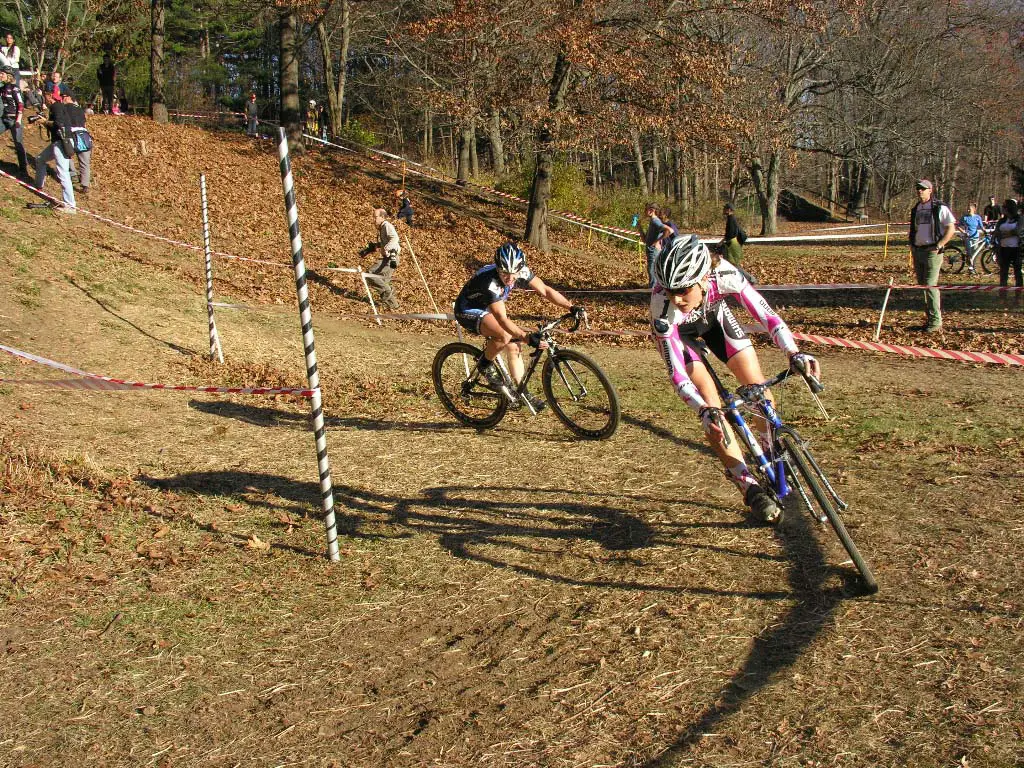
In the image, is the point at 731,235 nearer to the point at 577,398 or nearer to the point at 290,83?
the point at 577,398

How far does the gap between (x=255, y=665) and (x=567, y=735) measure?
1.94 m

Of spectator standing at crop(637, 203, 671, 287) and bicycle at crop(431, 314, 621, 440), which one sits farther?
spectator standing at crop(637, 203, 671, 287)

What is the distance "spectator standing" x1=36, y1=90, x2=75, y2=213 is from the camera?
663 inches

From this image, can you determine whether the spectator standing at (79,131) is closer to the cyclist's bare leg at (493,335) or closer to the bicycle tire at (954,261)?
the cyclist's bare leg at (493,335)

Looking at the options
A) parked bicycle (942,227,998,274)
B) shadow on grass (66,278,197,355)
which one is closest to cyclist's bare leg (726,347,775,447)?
shadow on grass (66,278,197,355)

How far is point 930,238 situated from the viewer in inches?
520

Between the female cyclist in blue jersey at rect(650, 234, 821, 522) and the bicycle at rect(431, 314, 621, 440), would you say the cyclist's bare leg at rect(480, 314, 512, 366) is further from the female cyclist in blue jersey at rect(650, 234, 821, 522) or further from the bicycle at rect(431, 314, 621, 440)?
the female cyclist in blue jersey at rect(650, 234, 821, 522)

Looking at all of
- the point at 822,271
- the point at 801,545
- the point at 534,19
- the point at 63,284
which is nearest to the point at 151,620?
the point at 801,545

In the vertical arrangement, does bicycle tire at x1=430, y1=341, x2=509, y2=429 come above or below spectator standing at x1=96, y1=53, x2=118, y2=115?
below

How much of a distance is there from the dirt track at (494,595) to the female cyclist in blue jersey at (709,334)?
714mm

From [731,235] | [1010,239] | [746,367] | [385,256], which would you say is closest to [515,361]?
[746,367]

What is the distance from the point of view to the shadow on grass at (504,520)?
602 centimetres

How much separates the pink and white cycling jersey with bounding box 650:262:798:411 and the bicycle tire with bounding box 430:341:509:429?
325 centimetres

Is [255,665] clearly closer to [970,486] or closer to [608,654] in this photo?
[608,654]
